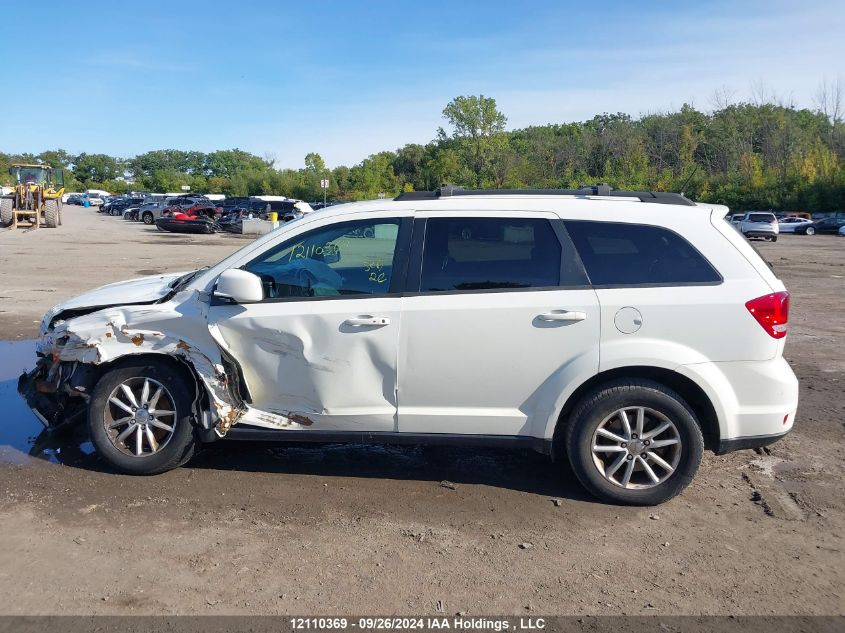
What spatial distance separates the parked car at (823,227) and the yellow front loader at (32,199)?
154 ft

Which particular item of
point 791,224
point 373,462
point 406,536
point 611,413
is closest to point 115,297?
point 373,462

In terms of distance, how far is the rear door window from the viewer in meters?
4.89

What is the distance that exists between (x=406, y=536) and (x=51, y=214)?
39772 millimetres

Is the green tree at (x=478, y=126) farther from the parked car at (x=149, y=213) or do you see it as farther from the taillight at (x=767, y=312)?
the taillight at (x=767, y=312)

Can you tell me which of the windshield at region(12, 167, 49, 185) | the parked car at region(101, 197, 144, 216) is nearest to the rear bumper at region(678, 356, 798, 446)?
the windshield at region(12, 167, 49, 185)

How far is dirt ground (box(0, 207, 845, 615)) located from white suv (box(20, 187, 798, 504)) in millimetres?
369

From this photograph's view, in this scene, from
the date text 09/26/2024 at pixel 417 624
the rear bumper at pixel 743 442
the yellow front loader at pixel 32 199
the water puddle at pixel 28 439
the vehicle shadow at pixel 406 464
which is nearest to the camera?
the date text 09/26/2024 at pixel 417 624

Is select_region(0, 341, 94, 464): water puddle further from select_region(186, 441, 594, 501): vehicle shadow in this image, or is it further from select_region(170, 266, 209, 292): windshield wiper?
select_region(170, 266, 209, 292): windshield wiper

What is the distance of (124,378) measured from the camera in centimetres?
512

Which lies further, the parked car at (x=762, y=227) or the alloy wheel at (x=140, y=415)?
Answer: the parked car at (x=762, y=227)

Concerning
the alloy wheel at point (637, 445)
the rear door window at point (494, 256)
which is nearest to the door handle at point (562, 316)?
the rear door window at point (494, 256)

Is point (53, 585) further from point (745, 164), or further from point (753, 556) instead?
point (745, 164)

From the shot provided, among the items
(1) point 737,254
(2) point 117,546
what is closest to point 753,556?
(1) point 737,254

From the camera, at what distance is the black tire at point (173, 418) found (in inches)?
201
